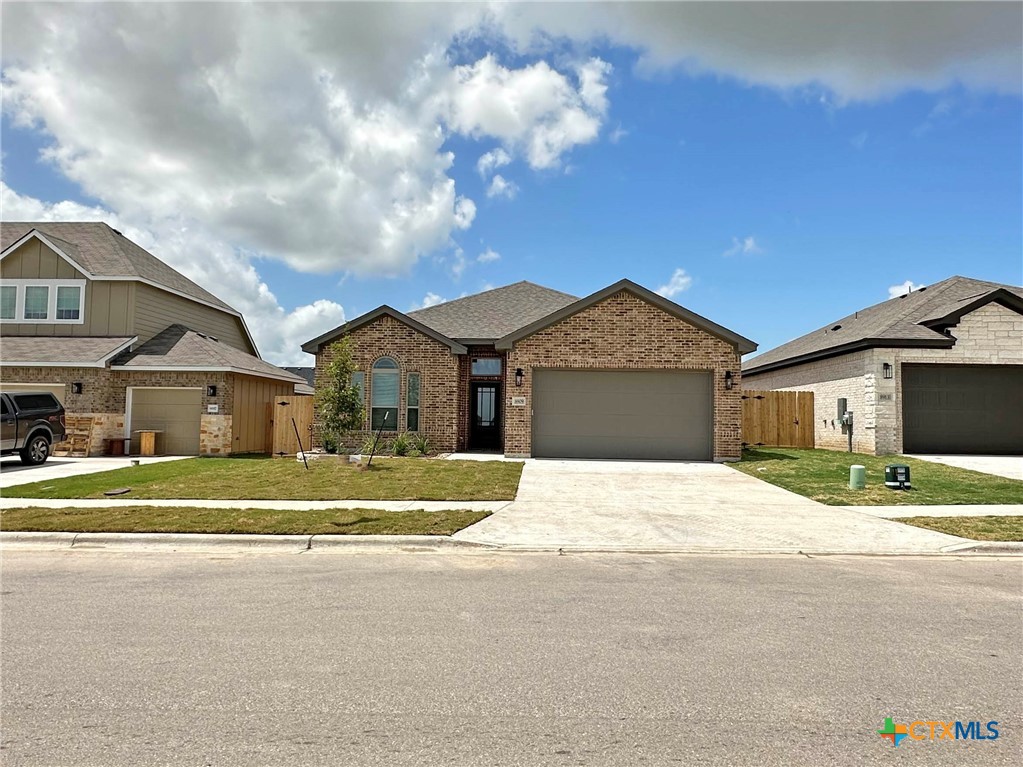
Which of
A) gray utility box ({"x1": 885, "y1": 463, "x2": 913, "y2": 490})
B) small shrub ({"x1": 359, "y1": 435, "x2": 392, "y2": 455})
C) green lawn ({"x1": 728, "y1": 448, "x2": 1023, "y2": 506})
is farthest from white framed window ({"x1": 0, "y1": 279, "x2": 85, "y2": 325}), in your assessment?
gray utility box ({"x1": 885, "y1": 463, "x2": 913, "y2": 490})

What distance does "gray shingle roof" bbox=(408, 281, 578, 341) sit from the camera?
2155cm

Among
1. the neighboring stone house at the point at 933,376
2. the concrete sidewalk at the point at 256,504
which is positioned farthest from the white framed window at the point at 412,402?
the neighboring stone house at the point at 933,376

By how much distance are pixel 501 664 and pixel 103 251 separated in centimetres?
2575

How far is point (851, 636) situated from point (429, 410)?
16116mm

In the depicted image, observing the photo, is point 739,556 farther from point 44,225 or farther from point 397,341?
point 44,225

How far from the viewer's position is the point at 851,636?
16.0ft

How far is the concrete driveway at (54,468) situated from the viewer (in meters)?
13.7

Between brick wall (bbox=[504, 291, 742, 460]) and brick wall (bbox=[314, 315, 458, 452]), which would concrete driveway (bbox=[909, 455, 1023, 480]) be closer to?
brick wall (bbox=[504, 291, 742, 460])

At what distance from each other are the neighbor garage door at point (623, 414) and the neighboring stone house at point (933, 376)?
5.76 meters

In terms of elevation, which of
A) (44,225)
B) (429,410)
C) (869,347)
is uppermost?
(44,225)

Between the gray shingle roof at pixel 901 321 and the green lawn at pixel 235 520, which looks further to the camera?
the gray shingle roof at pixel 901 321

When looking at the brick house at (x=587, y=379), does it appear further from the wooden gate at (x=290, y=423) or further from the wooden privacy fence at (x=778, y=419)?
the wooden privacy fence at (x=778, y=419)

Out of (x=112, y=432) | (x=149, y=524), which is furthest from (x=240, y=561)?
(x=112, y=432)

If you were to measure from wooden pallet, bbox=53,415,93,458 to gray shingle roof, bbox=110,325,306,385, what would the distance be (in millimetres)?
2107
